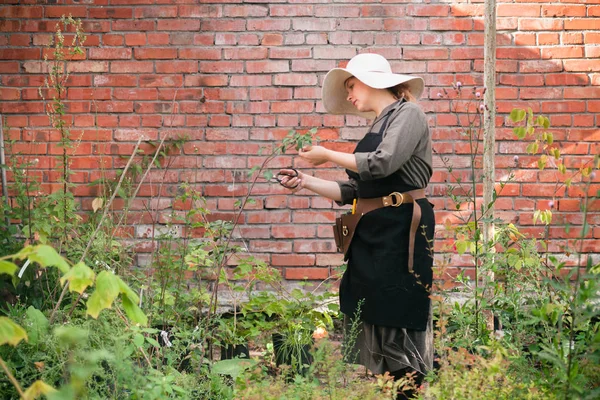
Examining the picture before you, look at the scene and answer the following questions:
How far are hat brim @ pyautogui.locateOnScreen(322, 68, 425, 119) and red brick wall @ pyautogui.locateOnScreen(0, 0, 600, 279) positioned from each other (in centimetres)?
90

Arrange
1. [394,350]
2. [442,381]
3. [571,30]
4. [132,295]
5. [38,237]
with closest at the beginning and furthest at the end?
[132,295]
[442,381]
[394,350]
[38,237]
[571,30]

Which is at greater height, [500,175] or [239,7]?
[239,7]

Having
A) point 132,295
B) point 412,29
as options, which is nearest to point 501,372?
point 132,295

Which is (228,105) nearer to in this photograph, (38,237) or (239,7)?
(239,7)

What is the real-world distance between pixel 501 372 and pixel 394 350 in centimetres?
77

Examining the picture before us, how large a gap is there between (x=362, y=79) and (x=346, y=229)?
637mm

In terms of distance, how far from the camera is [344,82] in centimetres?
331

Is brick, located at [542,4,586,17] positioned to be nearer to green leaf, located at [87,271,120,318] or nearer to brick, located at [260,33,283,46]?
brick, located at [260,33,283,46]

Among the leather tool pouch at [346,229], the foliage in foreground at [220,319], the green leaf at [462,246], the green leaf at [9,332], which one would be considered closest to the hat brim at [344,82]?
the foliage in foreground at [220,319]

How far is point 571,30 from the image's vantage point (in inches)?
169

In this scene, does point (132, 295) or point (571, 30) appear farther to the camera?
point (571, 30)

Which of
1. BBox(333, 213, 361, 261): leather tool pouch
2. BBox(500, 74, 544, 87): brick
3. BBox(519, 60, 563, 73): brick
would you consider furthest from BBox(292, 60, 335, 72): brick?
BBox(333, 213, 361, 261): leather tool pouch

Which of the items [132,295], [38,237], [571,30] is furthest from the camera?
[571,30]

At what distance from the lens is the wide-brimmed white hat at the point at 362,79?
9.78 ft
